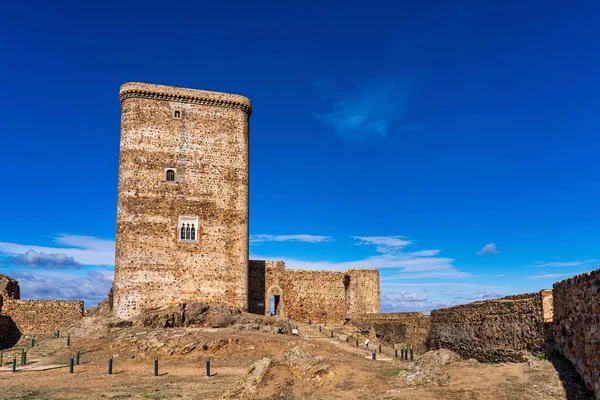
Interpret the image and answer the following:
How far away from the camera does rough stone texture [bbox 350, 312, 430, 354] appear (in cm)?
2412

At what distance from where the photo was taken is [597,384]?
8.07m

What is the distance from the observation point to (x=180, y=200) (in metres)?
30.1

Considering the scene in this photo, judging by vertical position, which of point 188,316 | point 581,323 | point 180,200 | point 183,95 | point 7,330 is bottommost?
point 7,330

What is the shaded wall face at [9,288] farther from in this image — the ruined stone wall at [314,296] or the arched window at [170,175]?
the ruined stone wall at [314,296]

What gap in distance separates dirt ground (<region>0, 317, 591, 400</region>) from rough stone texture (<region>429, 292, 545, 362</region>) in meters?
1.29

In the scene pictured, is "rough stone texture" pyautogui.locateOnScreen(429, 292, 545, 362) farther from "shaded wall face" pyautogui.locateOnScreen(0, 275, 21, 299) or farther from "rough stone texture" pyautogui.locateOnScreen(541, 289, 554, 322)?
"shaded wall face" pyautogui.locateOnScreen(0, 275, 21, 299)

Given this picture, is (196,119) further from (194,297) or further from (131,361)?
(131,361)

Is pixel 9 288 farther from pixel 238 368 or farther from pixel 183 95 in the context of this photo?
pixel 238 368

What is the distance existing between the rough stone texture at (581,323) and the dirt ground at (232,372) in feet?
1.44

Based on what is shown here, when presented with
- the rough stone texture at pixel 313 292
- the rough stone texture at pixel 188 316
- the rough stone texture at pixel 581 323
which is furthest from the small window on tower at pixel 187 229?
the rough stone texture at pixel 581 323

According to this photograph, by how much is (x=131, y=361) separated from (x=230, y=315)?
23.7 ft

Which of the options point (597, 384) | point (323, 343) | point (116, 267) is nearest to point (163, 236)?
point (116, 267)

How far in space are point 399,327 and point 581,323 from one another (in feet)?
63.3

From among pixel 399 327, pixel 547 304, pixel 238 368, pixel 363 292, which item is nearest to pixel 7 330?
pixel 238 368
